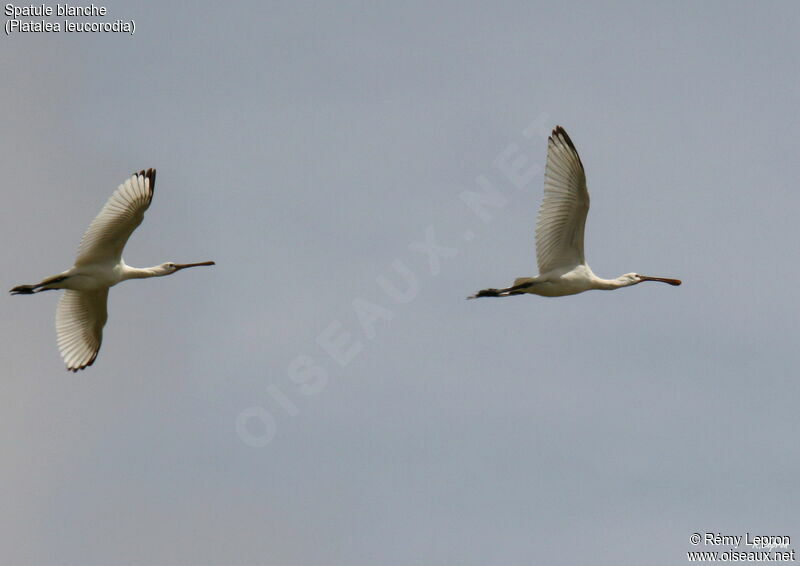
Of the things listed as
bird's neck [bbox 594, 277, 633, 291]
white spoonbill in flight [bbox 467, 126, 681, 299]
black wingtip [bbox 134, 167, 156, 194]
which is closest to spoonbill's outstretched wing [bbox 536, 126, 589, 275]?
white spoonbill in flight [bbox 467, 126, 681, 299]

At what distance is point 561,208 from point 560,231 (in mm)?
469

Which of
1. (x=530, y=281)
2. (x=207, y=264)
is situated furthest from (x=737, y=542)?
(x=207, y=264)

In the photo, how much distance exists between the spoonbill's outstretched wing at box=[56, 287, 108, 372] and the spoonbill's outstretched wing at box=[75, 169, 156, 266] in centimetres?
172

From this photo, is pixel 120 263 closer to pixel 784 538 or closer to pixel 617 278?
pixel 617 278

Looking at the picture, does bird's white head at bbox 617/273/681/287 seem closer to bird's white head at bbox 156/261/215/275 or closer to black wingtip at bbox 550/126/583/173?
black wingtip at bbox 550/126/583/173

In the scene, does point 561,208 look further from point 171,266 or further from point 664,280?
point 171,266

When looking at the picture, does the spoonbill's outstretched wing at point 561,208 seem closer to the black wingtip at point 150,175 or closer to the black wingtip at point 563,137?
the black wingtip at point 563,137

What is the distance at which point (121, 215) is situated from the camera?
25.5 meters

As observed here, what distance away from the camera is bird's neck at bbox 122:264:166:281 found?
26.9m

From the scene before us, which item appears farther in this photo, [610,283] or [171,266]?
[171,266]

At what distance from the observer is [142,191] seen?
83.7 ft

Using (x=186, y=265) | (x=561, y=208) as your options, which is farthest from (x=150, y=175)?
(x=561, y=208)

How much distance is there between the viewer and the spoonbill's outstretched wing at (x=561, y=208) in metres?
24.5

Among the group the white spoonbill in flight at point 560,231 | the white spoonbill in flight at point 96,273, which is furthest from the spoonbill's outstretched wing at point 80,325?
the white spoonbill in flight at point 560,231
